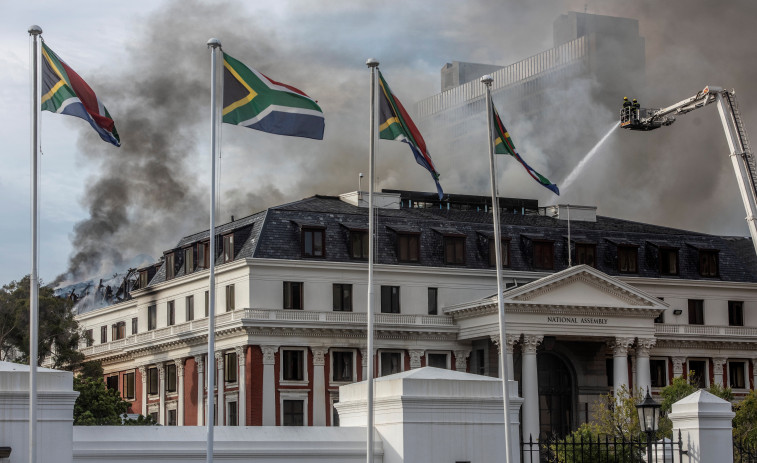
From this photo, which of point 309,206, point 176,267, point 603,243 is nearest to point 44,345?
point 176,267

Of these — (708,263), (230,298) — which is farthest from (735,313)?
(230,298)

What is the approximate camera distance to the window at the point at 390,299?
8975cm

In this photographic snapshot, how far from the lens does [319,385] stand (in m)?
87.1

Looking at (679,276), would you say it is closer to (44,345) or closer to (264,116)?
(44,345)

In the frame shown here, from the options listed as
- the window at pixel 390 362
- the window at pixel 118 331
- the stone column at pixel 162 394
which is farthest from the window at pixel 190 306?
the window at pixel 390 362

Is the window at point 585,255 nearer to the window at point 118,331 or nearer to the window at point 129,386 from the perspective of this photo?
the window at point 129,386

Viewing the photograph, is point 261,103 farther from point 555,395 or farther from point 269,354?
point 555,395

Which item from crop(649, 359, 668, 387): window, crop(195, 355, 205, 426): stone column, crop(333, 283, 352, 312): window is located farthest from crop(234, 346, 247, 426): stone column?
crop(649, 359, 668, 387): window

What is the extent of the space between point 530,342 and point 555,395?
24.6 ft

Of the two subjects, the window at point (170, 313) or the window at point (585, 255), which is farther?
the window at point (585, 255)

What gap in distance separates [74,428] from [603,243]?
68316 mm

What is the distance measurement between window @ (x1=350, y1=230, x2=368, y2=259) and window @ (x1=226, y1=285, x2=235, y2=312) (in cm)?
809

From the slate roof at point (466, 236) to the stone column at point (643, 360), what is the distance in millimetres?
6855

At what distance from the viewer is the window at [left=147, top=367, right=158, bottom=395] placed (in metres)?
96.4
